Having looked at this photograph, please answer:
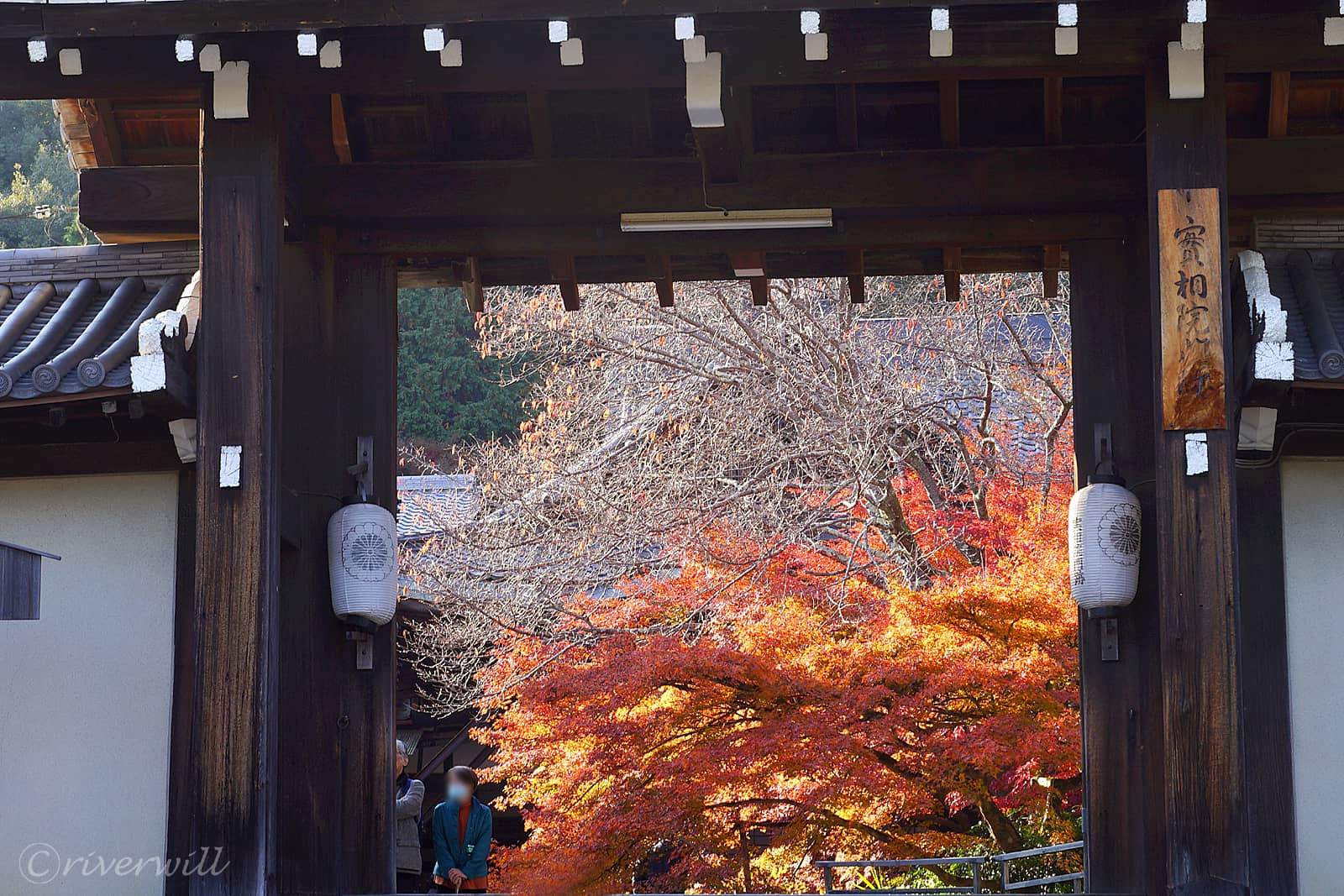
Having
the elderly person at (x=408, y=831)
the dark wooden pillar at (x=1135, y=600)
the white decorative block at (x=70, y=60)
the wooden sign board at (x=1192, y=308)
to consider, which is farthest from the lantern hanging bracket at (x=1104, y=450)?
the elderly person at (x=408, y=831)

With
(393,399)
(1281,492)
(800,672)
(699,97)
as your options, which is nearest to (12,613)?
(393,399)

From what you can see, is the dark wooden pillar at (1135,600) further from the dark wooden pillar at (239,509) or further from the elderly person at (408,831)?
the elderly person at (408,831)

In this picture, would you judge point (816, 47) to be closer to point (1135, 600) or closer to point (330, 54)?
point (330, 54)

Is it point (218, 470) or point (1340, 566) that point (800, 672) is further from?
point (218, 470)

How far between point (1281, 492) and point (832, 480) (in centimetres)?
722

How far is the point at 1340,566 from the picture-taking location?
5.47m

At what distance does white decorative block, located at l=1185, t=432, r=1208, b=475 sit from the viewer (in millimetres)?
4520

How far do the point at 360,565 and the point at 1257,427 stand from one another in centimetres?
370

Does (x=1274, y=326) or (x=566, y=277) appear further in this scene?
(x=566, y=277)

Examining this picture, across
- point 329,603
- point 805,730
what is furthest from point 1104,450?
point 805,730

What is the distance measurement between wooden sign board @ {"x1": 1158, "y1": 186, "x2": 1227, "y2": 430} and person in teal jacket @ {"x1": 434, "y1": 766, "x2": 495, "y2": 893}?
407cm

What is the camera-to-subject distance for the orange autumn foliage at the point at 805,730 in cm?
934

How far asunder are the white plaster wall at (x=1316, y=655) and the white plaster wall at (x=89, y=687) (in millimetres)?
4499

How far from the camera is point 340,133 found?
19.7 feet
